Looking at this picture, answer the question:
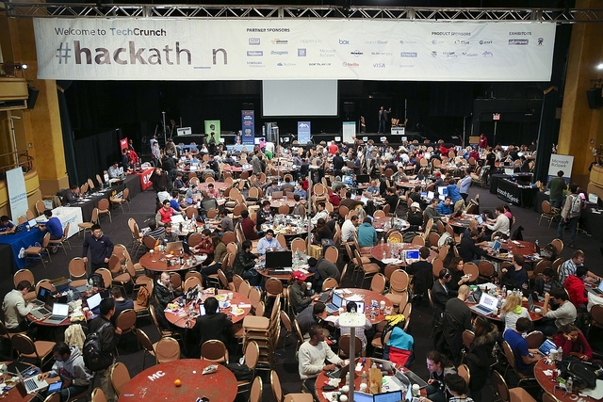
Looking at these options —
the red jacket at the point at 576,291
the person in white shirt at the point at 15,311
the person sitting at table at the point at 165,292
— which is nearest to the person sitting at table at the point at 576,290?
the red jacket at the point at 576,291

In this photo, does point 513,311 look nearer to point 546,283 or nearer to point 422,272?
point 546,283

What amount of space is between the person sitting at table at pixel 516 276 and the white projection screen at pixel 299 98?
21.0m

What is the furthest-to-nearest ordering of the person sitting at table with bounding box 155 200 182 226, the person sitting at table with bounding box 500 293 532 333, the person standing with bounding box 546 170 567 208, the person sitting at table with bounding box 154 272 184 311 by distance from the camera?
1. the person standing with bounding box 546 170 567 208
2. the person sitting at table with bounding box 155 200 182 226
3. the person sitting at table with bounding box 154 272 184 311
4. the person sitting at table with bounding box 500 293 532 333

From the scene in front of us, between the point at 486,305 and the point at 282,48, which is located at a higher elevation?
the point at 282,48

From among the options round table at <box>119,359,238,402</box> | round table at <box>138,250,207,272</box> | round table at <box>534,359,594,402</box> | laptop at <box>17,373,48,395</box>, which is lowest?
laptop at <box>17,373,48,395</box>

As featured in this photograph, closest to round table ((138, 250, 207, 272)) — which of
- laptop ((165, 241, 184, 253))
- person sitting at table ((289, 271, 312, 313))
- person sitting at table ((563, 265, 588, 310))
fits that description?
laptop ((165, 241, 184, 253))

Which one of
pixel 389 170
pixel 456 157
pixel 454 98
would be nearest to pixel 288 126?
pixel 454 98

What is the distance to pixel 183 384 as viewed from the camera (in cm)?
620

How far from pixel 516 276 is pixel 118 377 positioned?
7.06 m

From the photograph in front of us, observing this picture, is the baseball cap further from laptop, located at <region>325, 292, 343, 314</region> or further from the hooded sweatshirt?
the hooded sweatshirt

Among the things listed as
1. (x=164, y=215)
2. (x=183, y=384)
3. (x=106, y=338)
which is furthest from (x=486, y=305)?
(x=164, y=215)

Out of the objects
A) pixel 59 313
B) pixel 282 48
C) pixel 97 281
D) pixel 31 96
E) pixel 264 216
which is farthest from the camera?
pixel 31 96

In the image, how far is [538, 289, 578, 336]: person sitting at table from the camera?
788 cm

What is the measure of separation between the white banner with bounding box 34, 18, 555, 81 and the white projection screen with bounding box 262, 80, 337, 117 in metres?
16.4
